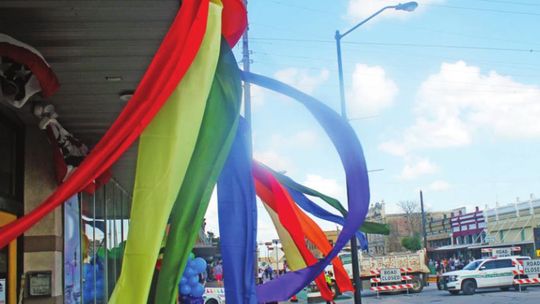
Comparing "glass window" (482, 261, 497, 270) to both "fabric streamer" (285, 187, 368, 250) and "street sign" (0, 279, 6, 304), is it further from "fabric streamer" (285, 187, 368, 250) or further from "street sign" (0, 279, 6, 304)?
"street sign" (0, 279, 6, 304)

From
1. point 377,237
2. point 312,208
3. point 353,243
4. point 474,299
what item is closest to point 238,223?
point 312,208

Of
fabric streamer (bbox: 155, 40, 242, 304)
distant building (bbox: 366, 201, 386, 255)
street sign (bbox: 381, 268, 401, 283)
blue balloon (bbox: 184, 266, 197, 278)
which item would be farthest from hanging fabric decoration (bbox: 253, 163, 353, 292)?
distant building (bbox: 366, 201, 386, 255)

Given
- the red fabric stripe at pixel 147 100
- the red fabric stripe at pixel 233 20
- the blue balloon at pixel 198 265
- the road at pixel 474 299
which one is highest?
the red fabric stripe at pixel 233 20

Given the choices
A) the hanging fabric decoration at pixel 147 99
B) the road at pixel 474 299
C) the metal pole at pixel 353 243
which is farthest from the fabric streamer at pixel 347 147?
the road at pixel 474 299

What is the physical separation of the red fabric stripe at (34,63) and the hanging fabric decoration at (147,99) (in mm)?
1817

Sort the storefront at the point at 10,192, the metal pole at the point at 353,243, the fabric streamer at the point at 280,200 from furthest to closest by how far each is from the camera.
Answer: the metal pole at the point at 353,243 → the storefront at the point at 10,192 → the fabric streamer at the point at 280,200

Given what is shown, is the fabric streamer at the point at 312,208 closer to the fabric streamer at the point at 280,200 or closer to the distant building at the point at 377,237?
the fabric streamer at the point at 280,200

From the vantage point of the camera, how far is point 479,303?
24094mm

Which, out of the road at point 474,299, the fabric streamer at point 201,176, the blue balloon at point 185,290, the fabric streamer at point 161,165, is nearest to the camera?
the fabric streamer at point 161,165

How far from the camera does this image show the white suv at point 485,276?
97.3 feet

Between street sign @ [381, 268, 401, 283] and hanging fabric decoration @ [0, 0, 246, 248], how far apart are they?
28.8 meters

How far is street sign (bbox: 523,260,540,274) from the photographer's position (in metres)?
30.2

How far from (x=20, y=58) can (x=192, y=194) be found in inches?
91.6

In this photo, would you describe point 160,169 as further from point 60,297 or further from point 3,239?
point 60,297
